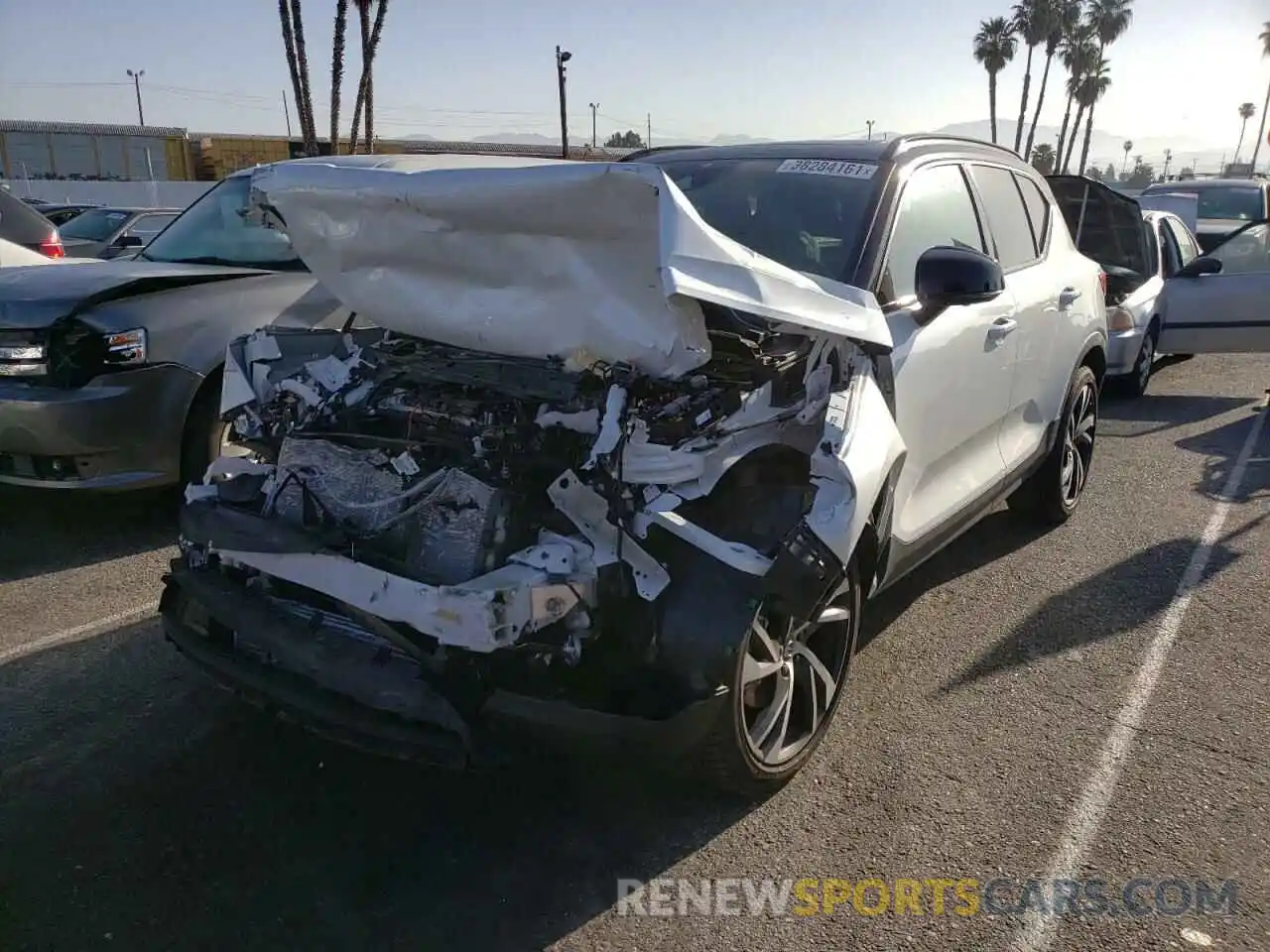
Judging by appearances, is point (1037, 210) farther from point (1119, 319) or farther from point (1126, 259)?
point (1126, 259)

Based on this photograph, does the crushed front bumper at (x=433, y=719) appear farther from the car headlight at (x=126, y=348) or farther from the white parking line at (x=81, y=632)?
the car headlight at (x=126, y=348)

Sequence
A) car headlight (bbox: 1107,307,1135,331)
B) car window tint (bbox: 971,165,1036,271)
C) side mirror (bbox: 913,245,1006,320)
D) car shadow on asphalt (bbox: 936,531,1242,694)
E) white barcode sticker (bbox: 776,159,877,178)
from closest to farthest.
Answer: side mirror (bbox: 913,245,1006,320) → white barcode sticker (bbox: 776,159,877,178) → car shadow on asphalt (bbox: 936,531,1242,694) → car window tint (bbox: 971,165,1036,271) → car headlight (bbox: 1107,307,1135,331)

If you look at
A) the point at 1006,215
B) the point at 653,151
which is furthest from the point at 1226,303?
the point at 653,151

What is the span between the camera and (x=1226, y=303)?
357 inches

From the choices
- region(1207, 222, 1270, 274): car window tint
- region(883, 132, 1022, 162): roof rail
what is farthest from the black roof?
region(1207, 222, 1270, 274): car window tint

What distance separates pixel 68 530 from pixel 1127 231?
9233 mm

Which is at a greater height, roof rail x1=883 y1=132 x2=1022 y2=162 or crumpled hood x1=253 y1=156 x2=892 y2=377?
roof rail x1=883 y1=132 x2=1022 y2=162

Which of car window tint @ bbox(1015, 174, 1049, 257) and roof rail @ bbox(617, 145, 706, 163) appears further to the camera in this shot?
car window tint @ bbox(1015, 174, 1049, 257)

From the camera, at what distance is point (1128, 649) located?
4176 millimetres

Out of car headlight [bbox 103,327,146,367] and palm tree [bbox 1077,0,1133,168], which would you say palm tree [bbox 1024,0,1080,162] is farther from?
car headlight [bbox 103,327,146,367]

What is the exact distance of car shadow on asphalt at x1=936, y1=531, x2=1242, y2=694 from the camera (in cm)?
410

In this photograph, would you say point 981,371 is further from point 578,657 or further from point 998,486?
point 578,657

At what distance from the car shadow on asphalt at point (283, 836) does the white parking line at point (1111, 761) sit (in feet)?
2.67

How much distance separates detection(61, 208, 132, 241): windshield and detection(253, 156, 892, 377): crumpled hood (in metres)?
12.8
